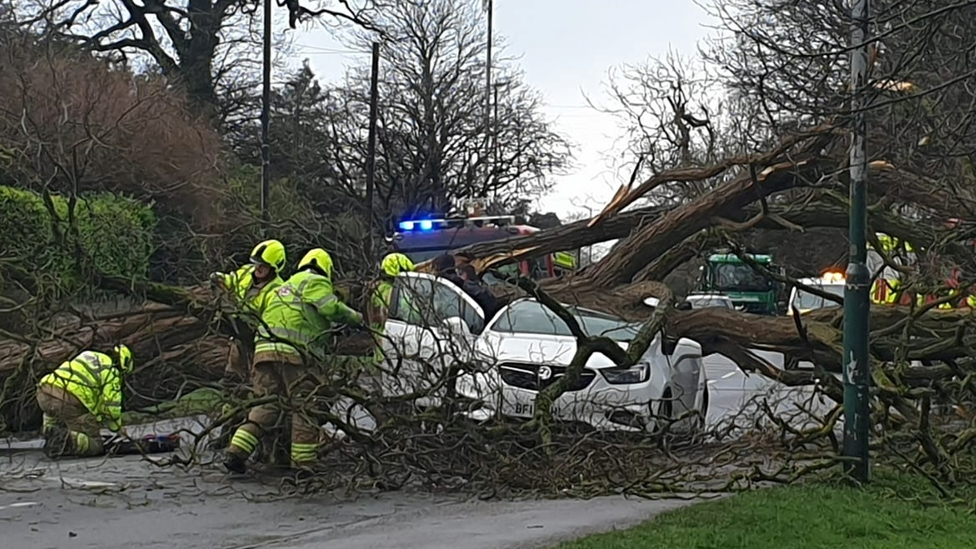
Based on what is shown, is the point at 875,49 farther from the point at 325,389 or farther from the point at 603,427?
the point at 325,389

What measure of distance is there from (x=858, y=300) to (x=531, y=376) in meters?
3.33

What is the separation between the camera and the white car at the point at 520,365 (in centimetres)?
1034

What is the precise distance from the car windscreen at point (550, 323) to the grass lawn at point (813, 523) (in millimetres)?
3465

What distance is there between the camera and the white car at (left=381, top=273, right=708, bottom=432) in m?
10.3

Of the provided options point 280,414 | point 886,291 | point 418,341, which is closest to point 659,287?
point 886,291

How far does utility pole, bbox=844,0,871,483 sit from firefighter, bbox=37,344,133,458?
19.5 ft

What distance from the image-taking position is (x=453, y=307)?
12.2 metres

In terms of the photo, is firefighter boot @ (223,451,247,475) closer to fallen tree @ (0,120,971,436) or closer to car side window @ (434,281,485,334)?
fallen tree @ (0,120,971,436)

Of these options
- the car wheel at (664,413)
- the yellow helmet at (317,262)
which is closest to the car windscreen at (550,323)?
the car wheel at (664,413)

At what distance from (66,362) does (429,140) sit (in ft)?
102

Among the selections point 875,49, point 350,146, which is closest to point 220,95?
point 350,146

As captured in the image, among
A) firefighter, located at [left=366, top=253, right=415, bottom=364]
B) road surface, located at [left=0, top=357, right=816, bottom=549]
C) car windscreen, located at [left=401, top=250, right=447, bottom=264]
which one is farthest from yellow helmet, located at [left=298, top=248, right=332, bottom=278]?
car windscreen, located at [left=401, top=250, right=447, bottom=264]

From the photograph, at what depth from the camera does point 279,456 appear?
34.0ft

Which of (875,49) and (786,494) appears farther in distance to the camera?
(875,49)
